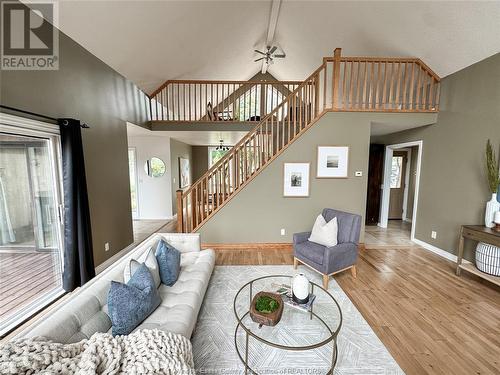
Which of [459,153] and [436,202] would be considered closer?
[459,153]

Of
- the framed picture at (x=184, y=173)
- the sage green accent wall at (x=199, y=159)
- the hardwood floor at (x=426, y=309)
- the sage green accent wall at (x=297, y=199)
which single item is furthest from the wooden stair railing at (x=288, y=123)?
the sage green accent wall at (x=199, y=159)

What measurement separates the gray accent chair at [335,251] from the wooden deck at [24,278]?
10.1 ft

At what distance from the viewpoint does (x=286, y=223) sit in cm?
398

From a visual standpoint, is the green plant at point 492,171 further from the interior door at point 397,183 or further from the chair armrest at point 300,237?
the interior door at point 397,183

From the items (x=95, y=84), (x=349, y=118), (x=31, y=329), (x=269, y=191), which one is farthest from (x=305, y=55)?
(x=31, y=329)

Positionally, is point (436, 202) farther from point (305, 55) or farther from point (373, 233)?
point (305, 55)

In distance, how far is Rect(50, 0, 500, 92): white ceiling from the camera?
258cm

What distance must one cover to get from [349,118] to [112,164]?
4.04m

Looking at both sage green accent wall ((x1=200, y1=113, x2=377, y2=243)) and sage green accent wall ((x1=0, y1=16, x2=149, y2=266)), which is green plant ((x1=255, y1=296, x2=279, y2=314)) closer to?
sage green accent wall ((x1=200, y1=113, x2=377, y2=243))

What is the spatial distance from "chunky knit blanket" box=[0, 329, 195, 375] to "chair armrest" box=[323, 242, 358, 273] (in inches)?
74.1

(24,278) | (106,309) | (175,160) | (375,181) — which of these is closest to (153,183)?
(175,160)

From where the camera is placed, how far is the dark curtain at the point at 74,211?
2.40m

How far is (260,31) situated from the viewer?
494cm

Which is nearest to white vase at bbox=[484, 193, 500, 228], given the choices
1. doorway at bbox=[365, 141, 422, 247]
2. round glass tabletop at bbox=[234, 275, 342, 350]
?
doorway at bbox=[365, 141, 422, 247]
